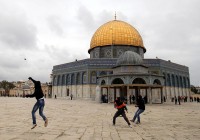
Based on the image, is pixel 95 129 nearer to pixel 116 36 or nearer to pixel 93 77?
pixel 93 77

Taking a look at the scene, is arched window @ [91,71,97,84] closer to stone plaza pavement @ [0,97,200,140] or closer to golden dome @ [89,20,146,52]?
golden dome @ [89,20,146,52]

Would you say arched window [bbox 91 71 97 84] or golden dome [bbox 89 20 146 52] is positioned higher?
golden dome [bbox 89 20 146 52]

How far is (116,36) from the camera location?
44719mm

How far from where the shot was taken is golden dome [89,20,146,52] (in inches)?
1752

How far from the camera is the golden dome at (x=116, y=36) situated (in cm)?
4450

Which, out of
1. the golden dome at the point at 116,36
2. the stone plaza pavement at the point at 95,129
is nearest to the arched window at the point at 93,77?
the golden dome at the point at 116,36

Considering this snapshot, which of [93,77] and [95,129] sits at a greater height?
[93,77]

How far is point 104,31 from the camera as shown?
154 ft

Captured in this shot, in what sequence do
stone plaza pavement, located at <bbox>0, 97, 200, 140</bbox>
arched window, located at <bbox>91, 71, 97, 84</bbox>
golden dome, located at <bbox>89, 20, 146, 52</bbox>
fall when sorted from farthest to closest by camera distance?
golden dome, located at <bbox>89, 20, 146, 52</bbox>, arched window, located at <bbox>91, 71, 97, 84</bbox>, stone plaza pavement, located at <bbox>0, 97, 200, 140</bbox>

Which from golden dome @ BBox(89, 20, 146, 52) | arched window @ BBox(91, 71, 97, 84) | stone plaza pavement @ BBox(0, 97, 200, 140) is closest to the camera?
stone plaza pavement @ BBox(0, 97, 200, 140)

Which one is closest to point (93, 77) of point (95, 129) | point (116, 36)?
point (116, 36)

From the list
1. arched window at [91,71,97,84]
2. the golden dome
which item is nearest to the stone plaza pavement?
arched window at [91,71,97,84]

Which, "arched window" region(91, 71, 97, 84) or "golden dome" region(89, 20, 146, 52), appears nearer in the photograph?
"arched window" region(91, 71, 97, 84)

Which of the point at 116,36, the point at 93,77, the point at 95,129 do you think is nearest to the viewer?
the point at 95,129
